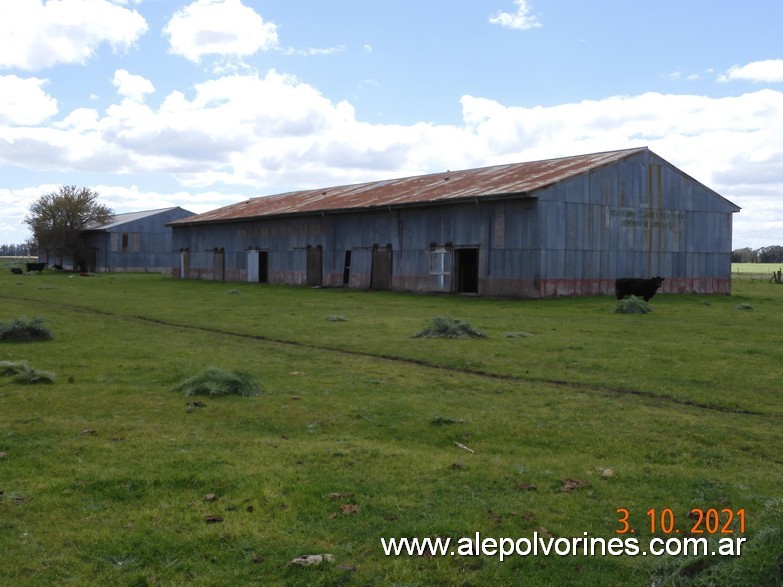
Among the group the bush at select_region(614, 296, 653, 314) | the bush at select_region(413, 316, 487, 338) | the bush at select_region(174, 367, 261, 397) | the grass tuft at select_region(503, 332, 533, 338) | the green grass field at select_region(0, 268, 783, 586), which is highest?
the bush at select_region(614, 296, 653, 314)

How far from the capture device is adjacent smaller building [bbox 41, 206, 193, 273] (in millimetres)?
81188

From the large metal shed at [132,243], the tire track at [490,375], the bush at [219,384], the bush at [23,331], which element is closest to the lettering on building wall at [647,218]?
the tire track at [490,375]

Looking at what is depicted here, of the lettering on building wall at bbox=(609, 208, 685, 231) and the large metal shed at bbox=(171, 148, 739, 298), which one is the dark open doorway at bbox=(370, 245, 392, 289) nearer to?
the large metal shed at bbox=(171, 148, 739, 298)

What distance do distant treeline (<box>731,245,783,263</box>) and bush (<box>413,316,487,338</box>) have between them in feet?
489

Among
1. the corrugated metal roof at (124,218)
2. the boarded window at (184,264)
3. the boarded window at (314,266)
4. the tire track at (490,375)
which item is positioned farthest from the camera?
the corrugated metal roof at (124,218)

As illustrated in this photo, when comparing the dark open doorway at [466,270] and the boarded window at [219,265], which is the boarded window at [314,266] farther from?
the boarded window at [219,265]

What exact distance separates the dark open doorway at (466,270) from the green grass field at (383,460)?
826 inches

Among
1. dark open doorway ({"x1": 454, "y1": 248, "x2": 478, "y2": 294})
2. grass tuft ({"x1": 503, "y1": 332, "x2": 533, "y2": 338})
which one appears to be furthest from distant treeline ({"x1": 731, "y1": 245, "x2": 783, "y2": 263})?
grass tuft ({"x1": 503, "y1": 332, "x2": 533, "y2": 338})

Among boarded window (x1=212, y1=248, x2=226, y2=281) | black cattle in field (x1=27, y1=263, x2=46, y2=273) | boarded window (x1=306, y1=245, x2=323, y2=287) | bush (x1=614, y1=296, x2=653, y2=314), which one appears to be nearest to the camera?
bush (x1=614, y1=296, x2=653, y2=314)

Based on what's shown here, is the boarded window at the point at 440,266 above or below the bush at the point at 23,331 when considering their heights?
above

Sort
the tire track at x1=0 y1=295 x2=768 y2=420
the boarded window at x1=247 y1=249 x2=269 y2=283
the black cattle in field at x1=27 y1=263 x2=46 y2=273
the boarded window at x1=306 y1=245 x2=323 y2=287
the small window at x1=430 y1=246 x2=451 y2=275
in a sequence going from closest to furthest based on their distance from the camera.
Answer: the tire track at x1=0 y1=295 x2=768 y2=420 → the small window at x1=430 y1=246 x2=451 y2=275 → the boarded window at x1=306 y1=245 x2=323 y2=287 → the boarded window at x1=247 y1=249 x2=269 y2=283 → the black cattle in field at x1=27 y1=263 x2=46 y2=273

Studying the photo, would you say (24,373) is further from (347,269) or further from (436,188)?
(436,188)

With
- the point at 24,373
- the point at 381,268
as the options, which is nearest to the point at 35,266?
the point at 381,268

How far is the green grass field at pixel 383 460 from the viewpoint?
619cm
